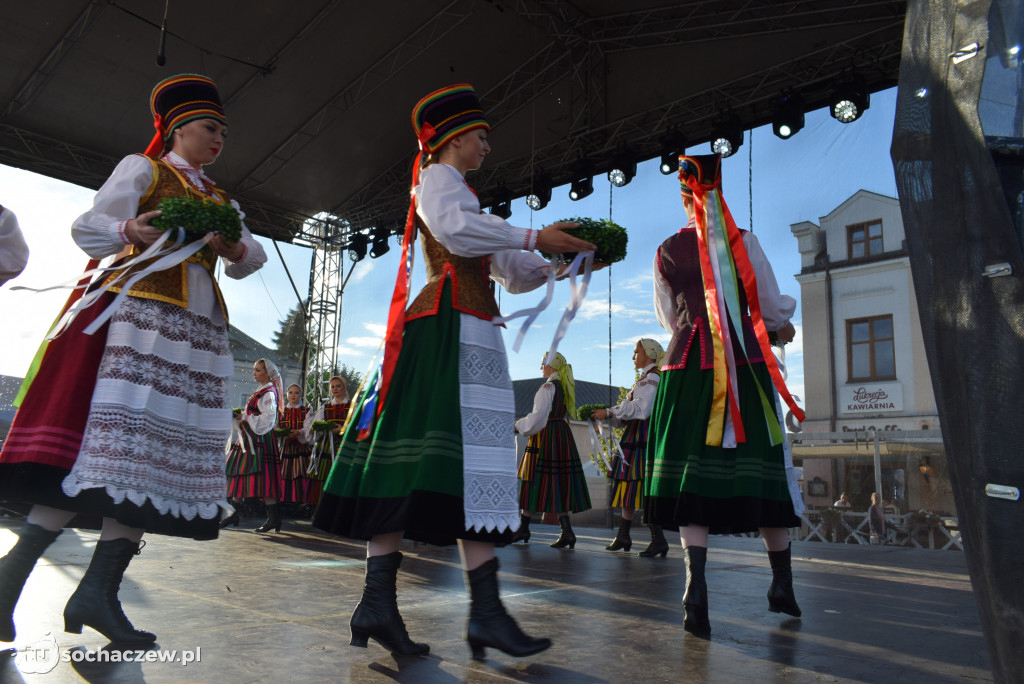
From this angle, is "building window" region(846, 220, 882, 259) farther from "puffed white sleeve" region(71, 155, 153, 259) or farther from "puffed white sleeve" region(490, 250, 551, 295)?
"puffed white sleeve" region(71, 155, 153, 259)

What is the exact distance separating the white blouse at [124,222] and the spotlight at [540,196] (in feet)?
25.8

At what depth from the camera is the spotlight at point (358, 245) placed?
11.9 m

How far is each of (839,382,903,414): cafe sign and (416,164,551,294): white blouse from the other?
1188 centimetres

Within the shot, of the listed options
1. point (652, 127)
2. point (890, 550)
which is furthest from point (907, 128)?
point (652, 127)

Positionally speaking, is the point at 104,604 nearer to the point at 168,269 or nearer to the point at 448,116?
the point at 168,269

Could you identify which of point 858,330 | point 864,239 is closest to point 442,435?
point 864,239

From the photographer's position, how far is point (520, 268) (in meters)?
2.43

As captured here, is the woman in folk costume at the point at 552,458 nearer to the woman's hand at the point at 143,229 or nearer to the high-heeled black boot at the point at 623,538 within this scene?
Result: the high-heeled black boot at the point at 623,538

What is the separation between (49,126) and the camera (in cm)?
920

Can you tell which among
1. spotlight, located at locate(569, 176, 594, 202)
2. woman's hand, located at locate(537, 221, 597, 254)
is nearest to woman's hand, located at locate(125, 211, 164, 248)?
woman's hand, located at locate(537, 221, 597, 254)

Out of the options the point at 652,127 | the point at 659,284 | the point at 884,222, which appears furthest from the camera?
the point at 884,222

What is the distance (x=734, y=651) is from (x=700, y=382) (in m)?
0.97

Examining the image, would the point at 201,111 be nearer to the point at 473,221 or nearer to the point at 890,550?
the point at 473,221

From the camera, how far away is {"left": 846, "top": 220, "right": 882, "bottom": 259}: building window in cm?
1198
